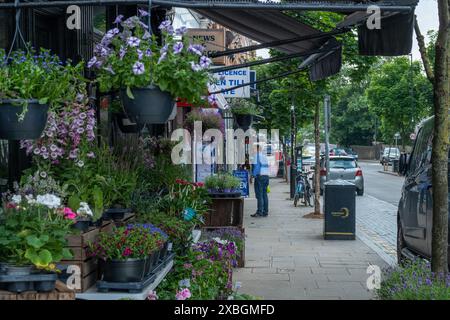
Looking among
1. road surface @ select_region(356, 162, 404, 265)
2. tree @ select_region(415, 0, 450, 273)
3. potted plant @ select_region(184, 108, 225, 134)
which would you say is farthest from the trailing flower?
potted plant @ select_region(184, 108, 225, 134)

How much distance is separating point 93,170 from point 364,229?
11337 millimetres

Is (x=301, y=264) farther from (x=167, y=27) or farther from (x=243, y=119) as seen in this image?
(x=167, y=27)

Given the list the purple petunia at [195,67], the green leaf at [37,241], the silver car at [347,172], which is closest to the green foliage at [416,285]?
the purple petunia at [195,67]

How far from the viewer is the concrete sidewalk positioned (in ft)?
28.2

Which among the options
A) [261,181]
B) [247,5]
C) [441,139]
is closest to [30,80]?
[247,5]

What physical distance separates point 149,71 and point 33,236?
1.25 meters

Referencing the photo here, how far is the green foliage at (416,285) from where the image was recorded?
15.8 feet

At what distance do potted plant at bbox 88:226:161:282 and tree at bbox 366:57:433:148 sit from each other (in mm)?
52961

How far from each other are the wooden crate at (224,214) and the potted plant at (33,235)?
6.47m

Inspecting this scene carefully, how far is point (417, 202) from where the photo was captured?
8805 millimetres

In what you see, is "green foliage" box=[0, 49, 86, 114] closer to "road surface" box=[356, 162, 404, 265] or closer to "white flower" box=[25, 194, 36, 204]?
"white flower" box=[25, 194, 36, 204]

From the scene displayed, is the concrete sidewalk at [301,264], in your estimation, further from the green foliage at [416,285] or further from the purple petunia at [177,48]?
the purple petunia at [177,48]

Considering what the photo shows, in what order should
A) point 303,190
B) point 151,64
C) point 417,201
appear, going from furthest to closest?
point 303,190
point 417,201
point 151,64
